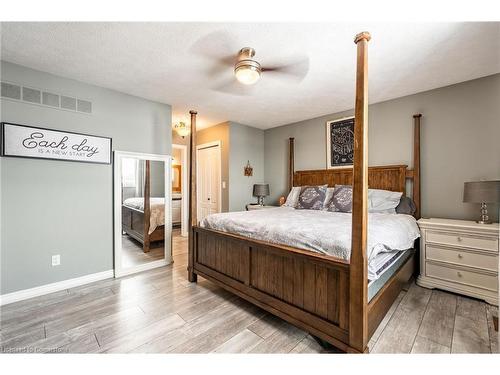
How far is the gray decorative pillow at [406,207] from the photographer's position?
→ 292 cm

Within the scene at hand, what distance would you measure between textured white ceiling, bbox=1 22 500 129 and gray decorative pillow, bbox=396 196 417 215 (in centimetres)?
149

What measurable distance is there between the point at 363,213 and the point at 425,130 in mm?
2511

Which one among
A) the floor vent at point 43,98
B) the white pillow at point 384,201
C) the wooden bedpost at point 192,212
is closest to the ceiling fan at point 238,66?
the wooden bedpost at point 192,212

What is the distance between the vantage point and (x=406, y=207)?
9.62ft

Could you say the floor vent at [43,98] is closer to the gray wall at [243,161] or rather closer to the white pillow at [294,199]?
the gray wall at [243,161]

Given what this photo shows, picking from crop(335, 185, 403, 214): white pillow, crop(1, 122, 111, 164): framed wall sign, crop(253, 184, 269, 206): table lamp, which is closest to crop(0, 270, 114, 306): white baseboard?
crop(1, 122, 111, 164): framed wall sign

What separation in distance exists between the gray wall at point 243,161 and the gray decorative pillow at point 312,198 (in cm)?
142

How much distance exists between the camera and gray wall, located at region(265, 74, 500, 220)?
8.38 feet

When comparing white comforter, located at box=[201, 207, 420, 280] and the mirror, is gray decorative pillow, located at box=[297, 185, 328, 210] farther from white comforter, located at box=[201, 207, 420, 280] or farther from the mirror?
the mirror

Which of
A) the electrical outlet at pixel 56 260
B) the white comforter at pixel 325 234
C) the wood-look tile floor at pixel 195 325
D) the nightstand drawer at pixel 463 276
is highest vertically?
the white comforter at pixel 325 234

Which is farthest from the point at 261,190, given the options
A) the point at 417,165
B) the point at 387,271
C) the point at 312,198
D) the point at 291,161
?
the point at 387,271

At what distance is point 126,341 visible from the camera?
1.68 meters

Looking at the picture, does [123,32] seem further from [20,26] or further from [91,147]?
[91,147]

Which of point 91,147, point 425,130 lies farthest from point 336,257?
point 91,147
